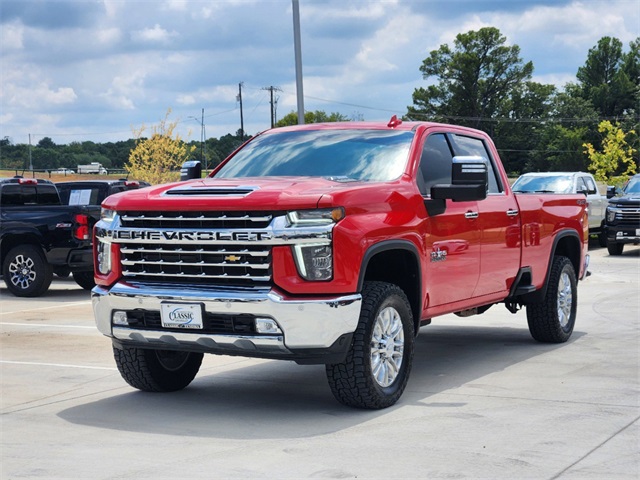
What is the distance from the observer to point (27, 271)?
665 inches

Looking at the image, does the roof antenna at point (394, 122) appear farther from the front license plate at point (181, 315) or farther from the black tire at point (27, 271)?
→ the black tire at point (27, 271)

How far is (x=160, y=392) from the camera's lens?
26.8ft

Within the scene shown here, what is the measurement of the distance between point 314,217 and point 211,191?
2.71ft

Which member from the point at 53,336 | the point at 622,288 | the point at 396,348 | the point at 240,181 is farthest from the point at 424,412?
the point at 622,288

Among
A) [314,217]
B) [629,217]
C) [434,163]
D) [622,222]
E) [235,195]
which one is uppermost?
[434,163]

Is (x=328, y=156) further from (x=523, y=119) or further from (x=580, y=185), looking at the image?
(x=523, y=119)

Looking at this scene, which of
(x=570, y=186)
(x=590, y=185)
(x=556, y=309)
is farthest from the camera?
(x=590, y=185)

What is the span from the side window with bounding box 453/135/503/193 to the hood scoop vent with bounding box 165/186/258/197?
2702 mm

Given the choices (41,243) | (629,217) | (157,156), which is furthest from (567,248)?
(157,156)

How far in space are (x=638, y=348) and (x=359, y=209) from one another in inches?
176

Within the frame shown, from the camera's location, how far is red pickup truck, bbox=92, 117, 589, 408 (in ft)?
22.3

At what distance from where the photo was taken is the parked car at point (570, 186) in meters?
25.7

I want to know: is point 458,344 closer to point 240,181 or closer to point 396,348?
point 396,348

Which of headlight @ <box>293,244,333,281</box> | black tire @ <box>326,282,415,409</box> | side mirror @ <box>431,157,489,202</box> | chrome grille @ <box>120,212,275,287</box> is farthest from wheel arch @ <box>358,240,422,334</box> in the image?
chrome grille @ <box>120,212,275,287</box>
